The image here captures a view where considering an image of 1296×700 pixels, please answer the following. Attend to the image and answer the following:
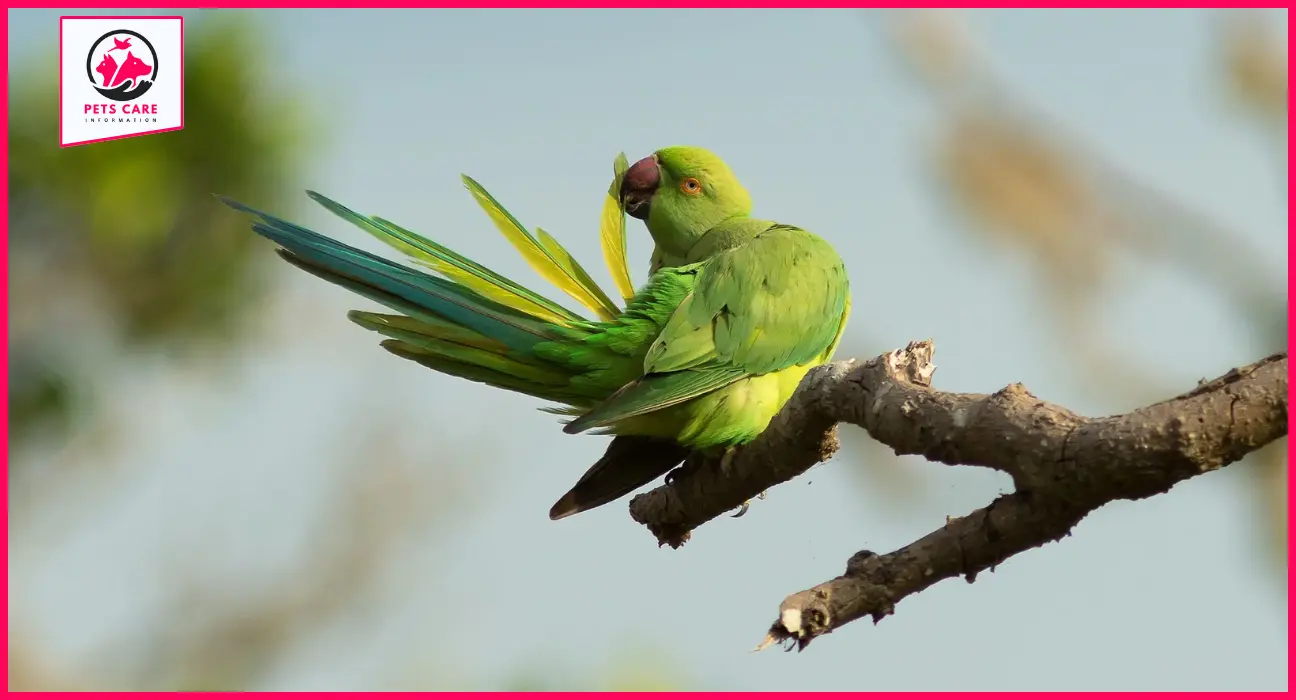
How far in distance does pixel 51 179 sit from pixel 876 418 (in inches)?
284

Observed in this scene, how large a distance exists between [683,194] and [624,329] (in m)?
0.77

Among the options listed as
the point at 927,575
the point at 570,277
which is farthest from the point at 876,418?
the point at 570,277

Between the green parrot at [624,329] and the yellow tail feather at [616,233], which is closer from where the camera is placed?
the green parrot at [624,329]

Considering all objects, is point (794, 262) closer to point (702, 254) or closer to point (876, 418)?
point (702, 254)

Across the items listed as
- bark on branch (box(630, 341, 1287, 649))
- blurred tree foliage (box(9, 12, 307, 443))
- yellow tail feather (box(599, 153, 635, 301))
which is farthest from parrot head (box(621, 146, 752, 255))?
blurred tree foliage (box(9, 12, 307, 443))

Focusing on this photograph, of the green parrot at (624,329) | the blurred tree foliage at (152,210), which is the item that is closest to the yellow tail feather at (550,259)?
the green parrot at (624,329)

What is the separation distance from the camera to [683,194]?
353 cm

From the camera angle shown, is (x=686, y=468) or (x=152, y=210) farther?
(x=152, y=210)

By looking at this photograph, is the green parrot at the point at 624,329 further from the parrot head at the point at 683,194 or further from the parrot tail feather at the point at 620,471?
the parrot head at the point at 683,194

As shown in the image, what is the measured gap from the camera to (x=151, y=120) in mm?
5621

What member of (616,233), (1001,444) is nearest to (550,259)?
(616,233)

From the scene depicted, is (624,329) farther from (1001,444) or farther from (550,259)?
(1001,444)

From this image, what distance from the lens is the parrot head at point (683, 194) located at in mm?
3527

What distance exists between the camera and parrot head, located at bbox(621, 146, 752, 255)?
3527mm
